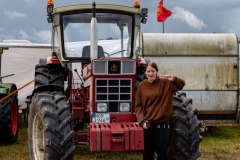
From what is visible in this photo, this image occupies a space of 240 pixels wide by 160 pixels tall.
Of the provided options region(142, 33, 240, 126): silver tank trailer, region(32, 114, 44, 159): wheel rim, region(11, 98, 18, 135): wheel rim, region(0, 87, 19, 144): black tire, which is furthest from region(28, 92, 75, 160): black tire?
region(142, 33, 240, 126): silver tank trailer

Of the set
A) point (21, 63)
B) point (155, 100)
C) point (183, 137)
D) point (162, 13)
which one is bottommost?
point (183, 137)

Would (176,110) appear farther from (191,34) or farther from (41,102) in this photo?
(191,34)

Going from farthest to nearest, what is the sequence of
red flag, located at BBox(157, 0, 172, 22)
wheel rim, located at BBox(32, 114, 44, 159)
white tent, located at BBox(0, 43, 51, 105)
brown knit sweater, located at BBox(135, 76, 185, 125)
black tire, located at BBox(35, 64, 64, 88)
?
red flag, located at BBox(157, 0, 172, 22) → white tent, located at BBox(0, 43, 51, 105) → black tire, located at BBox(35, 64, 64, 88) → wheel rim, located at BBox(32, 114, 44, 159) → brown knit sweater, located at BBox(135, 76, 185, 125)

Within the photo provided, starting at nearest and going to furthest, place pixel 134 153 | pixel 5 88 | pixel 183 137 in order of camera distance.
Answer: pixel 183 137 → pixel 134 153 → pixel 5 88

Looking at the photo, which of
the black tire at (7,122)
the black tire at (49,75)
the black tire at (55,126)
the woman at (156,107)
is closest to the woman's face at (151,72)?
the woman at (156,107)

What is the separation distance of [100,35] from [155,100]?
2.10 meters

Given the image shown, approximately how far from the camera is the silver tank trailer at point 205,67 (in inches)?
441

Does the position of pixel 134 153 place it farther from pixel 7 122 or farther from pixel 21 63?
pixel 21 63

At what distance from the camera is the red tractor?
5512 mm

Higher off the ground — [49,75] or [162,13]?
[162,13]

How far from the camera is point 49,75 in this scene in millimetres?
7793

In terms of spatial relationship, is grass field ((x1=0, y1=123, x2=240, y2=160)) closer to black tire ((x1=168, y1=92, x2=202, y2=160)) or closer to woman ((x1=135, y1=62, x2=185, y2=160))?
black tire ((x1=168, y1=92, x2=202, y2=160))

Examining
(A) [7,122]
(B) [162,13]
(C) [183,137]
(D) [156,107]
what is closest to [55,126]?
(D) [156,107]

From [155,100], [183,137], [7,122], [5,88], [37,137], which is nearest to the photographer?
[155,100]
